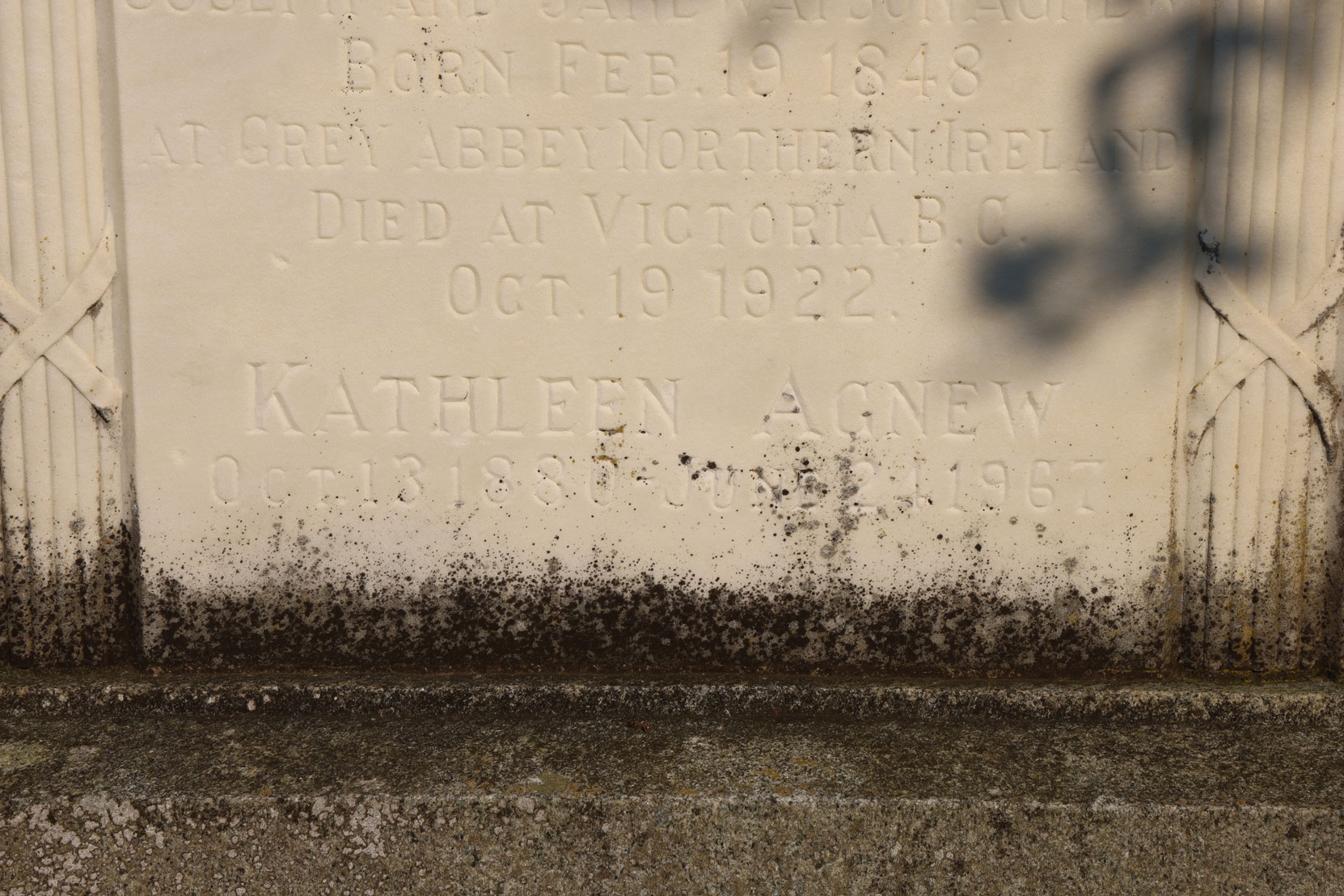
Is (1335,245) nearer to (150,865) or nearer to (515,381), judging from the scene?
(515,381)

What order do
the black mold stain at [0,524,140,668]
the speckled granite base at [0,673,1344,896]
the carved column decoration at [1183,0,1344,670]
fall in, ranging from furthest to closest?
the black mold stain at [0,524,140,668] < the carved column decoration at [1183,0,1344,670] < the speckled granite base at [0,673,1344,896]

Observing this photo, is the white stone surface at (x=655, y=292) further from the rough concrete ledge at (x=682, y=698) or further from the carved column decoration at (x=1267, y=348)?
the rough concrete ledge at (x=682, y=698)

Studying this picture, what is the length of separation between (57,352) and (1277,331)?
9.23 ft

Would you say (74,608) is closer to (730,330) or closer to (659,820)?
(659,820)

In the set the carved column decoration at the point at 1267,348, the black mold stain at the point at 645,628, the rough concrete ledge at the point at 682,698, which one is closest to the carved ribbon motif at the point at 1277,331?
the carved column decoration at the point at 1267,348

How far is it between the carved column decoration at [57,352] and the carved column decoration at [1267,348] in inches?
100

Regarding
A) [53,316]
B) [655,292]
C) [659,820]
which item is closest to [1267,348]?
[655,292]

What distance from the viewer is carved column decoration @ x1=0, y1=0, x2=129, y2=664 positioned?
2.25 metres

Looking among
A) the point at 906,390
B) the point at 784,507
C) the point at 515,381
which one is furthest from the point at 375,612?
the point at 906,390

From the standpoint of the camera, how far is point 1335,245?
7.49 ft

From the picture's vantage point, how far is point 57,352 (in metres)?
2.32

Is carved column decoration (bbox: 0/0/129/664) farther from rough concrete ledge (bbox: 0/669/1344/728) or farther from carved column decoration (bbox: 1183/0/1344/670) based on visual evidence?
carved column decoration (bbox: 1183/0/1344/670)

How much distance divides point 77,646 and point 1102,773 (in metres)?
2.37

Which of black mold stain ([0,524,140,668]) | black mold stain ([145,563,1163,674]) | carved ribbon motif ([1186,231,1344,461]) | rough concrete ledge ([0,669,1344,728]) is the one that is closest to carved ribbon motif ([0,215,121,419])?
black mold stain ([0,524,140,668])
